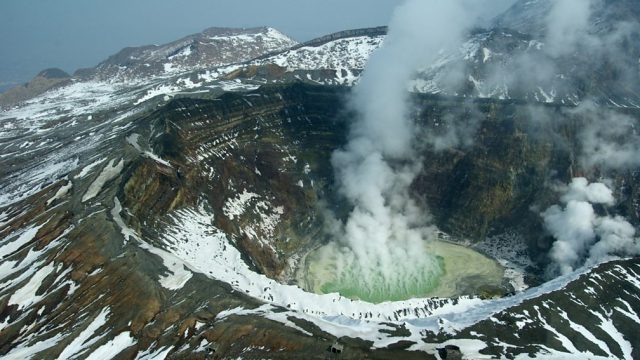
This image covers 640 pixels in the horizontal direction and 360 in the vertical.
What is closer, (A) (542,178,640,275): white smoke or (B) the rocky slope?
(B) the rocky slope

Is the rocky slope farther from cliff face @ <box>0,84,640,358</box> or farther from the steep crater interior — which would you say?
the steep crater interior

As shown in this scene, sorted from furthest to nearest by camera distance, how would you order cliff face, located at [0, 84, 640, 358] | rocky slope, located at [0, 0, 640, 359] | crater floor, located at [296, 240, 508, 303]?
1. crater floor, located at [296, 240, 508, 303]
2. cliff face, located at [0, 84, 640, 358]
3. rocky slope, located at [0, 0, 640, 359]

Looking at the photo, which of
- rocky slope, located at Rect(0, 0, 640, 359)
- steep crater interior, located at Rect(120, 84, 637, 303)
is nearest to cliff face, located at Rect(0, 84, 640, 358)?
rocky slope, located at Rect(0, 0, 640, 359)

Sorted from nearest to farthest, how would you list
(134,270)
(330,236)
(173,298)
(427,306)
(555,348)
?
(555,348) → (173,298) → (134,270) → (427,306) → (330,236)

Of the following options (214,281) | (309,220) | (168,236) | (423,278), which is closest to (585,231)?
(423,278)

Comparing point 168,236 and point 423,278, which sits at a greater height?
point 168,236

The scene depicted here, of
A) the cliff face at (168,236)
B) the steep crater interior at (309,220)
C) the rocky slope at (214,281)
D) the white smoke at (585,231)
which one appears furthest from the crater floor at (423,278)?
the white smoke at (585,231)

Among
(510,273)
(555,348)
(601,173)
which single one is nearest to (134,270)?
(555,348)

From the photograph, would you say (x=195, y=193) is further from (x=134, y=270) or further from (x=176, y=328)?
(x=176, y=328)

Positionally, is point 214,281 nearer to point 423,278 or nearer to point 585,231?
point 423,278
